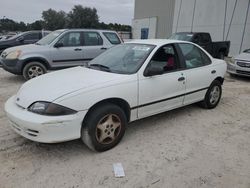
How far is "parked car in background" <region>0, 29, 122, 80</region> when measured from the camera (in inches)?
279

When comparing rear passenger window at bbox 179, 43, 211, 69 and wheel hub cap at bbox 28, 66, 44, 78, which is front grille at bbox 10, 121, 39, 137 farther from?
wheel hub cap at bbox 28, 66, 44, 78

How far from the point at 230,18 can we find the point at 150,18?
11643mm

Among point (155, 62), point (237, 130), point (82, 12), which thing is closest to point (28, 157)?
point (155, 62)

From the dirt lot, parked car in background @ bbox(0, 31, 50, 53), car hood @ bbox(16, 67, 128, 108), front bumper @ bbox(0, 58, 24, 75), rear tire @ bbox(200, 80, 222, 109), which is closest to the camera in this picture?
the dirt lot

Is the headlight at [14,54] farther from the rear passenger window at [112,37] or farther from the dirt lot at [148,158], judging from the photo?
the dirt lot at [148,158]

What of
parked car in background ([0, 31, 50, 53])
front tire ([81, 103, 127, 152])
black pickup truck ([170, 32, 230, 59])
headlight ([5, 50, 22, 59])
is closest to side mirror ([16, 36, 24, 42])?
parked car in background ([0, 31, 50, 53])

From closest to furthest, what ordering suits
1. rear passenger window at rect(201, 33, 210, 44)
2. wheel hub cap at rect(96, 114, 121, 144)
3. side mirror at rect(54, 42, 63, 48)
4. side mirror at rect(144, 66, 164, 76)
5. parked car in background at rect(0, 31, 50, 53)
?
1. wheel hub cap at rect(96, 114, 121, 144)
2. side mirror at rect(144, 66, 164, 76)
3. side mirror at rect(54, 42, 63, 48)
4. parked car in background at rect(0, 31, 50, 53)
5. rear passenger window at rect(201, 33, 210, 44)

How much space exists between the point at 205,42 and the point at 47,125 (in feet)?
36.6

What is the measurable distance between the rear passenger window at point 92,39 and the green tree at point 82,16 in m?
54.1

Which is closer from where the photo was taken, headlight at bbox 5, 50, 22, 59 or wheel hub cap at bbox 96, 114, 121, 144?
wheel hub cap at bbox 96, 114, 121, 144

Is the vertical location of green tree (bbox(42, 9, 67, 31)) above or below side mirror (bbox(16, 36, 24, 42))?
above

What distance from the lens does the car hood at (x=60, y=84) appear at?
9.97 feet

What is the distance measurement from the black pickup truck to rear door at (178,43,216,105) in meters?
7.16

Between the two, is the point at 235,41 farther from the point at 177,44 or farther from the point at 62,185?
the point at 62,185
